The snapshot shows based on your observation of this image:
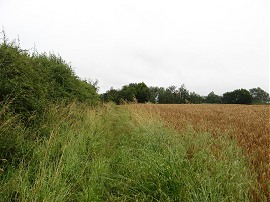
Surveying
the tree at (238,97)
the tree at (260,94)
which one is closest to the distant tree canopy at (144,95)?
the tree at (238,97)

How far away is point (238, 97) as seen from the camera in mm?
66500

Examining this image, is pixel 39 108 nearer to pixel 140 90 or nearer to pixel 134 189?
pixel 134 189

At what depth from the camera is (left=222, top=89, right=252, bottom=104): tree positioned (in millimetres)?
65188

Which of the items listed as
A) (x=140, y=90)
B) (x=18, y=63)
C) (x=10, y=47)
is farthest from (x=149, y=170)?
(x=140, y=90)

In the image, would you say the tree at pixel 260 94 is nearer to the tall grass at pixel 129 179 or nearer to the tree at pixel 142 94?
the tree at pixel 142 94

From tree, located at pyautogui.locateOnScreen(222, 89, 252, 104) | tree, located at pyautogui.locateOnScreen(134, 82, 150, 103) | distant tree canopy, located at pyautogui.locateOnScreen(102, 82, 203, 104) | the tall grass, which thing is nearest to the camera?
the tall grass

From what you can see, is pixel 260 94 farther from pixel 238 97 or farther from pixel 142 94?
pixel 142 94

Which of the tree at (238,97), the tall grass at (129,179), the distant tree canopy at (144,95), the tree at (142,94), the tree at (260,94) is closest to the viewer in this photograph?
the tall grass at (129,179)

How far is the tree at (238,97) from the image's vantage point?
2566 inches

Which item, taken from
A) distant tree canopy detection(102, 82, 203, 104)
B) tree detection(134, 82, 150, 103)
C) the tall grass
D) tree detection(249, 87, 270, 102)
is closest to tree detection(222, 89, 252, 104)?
distant tree canopy detection(102, 82, 203, 104)

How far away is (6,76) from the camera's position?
5262mm

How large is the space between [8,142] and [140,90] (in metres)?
58.7

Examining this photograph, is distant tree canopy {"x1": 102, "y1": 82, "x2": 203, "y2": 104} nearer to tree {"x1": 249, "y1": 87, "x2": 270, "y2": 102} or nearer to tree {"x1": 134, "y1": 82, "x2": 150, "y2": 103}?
tree {"x1": 134, "y1": 82, "x2": 150, "y2": 103}

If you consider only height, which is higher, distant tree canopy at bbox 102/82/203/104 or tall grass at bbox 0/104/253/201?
distant tree canopy at bbox 102/82/203/104
